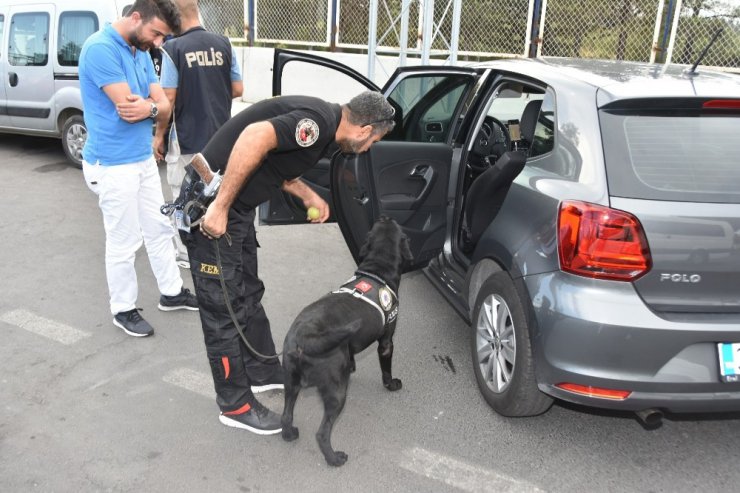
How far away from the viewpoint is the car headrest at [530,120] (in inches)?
129

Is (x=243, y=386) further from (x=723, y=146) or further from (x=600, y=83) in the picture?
(x=723, y=146)

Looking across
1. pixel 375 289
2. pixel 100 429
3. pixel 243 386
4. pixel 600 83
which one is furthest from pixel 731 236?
pixel 100 429

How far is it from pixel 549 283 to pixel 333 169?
160 cm

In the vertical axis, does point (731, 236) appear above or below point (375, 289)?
above

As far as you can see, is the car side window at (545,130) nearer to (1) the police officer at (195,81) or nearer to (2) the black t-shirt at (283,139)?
(2) the black t-shirt at (283,139)

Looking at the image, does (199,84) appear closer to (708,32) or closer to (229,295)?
(229,295)

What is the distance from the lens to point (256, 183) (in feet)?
8.85

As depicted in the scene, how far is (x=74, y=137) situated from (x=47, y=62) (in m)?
0.97

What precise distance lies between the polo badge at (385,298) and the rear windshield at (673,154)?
1.16 meters

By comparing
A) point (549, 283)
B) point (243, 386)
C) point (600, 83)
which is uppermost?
point (600, 83)

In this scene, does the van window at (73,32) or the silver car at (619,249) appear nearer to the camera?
the silver car at (619,249)

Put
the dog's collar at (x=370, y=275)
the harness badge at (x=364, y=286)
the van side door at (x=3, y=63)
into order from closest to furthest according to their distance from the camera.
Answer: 1. the harness badge at (x=364, y=286)
2. the dog's collar at (x=370, y=275)
3. the van side door at (x=3, y=63)

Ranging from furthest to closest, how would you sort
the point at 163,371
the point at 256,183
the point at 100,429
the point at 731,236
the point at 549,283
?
the point at 163,371
the point at 100,429
the point at 256,183
the point at 549,283
the point at 731,236

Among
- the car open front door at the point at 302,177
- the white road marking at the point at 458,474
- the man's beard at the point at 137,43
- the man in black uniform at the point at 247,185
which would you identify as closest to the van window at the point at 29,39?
the car open front door at the point at 302,177
